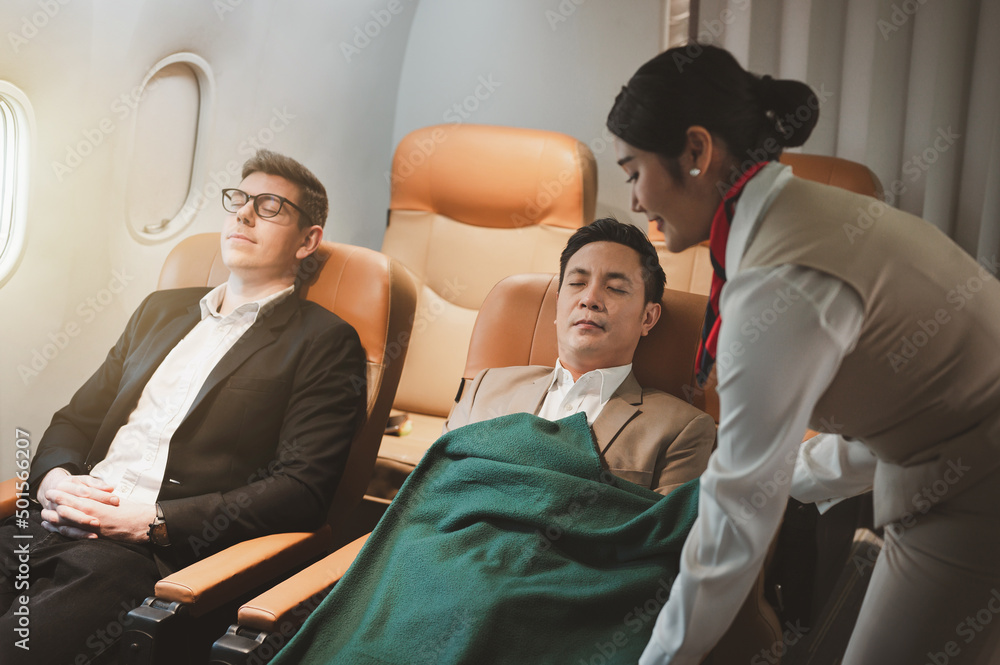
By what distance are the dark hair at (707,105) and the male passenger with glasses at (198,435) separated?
1155mm

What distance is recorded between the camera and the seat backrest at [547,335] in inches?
73.7

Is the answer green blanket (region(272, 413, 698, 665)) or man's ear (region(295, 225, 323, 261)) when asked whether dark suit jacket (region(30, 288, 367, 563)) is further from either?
green blanket (region(272, 413, 698, 665))

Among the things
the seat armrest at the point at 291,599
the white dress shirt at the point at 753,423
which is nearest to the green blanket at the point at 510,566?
the seat armrest at the point at 291,599

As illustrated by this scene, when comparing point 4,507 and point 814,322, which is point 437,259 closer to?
point 4,507

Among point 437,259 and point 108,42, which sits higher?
point 108,42

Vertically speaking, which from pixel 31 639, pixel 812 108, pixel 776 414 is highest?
pixel 812 108

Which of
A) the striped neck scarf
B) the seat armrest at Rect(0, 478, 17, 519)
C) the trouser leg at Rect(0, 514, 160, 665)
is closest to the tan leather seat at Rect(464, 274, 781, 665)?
the striped neck scarf

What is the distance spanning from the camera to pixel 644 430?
1680mm

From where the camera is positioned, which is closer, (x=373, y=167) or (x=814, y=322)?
(x=814, y=322)

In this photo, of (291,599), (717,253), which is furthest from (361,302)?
(717,253)

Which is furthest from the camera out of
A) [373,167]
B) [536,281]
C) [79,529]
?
[373,167]

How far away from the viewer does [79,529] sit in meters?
1.67

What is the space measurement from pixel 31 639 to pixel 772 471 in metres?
1.43

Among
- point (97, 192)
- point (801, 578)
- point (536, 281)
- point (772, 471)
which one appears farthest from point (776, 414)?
point (97, 192)
